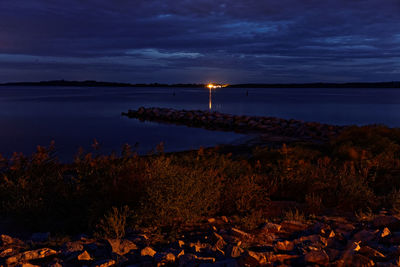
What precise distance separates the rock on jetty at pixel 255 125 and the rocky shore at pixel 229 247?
1575 cm

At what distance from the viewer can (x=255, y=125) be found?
2355 centimetres

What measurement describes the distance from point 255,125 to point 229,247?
20641 millimetres

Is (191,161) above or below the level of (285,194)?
above

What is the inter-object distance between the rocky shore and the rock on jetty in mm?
15753

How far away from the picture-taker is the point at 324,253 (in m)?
3.09

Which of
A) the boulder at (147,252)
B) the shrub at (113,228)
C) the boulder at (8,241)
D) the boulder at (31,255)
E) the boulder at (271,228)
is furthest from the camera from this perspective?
the boulder at (271,228)

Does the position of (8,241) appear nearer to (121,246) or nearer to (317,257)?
(121,246)

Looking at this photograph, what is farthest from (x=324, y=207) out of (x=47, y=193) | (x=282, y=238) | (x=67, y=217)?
(x=47, y=193)

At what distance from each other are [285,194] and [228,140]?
13.3 m

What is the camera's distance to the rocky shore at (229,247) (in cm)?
307

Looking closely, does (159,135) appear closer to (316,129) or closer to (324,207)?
(316,129)

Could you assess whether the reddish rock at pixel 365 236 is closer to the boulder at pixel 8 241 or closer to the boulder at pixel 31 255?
the boulder at pixel 31 255

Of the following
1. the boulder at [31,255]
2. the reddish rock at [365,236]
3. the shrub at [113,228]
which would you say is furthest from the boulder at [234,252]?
the boulder at [31,255]

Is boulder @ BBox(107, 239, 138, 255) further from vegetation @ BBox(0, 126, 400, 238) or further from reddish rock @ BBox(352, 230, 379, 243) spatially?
reddish rock @ BBox(352, 230, 379, 243)
